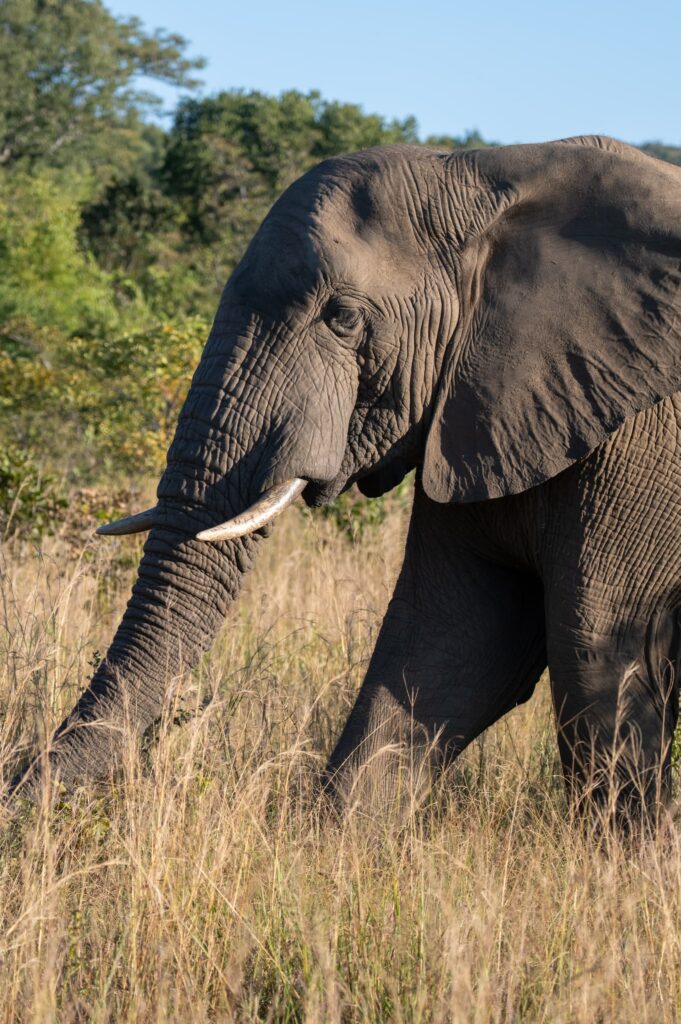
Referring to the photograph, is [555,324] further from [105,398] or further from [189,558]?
[105,398]

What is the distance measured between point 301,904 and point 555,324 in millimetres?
1830

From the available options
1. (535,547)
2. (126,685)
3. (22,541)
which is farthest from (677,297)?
(22,541)

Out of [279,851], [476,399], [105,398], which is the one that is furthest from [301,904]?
[105,398]

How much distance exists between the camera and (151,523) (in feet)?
14.0

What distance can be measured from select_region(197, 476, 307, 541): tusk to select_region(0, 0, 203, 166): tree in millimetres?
30103

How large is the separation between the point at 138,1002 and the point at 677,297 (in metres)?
2.47

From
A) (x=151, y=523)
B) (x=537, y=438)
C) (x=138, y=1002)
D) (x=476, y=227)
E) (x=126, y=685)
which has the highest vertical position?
(x=476, y=227)

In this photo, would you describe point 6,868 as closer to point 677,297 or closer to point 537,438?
point 537,438

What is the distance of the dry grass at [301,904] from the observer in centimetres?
312

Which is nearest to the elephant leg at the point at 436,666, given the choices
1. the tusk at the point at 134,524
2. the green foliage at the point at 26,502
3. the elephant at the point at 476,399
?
the elephant at the point at 476,399

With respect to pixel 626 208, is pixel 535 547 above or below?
below

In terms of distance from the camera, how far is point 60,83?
35281 millimetres

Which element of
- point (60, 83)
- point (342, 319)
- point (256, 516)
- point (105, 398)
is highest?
point (60, 83)

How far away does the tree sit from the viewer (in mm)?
33688
